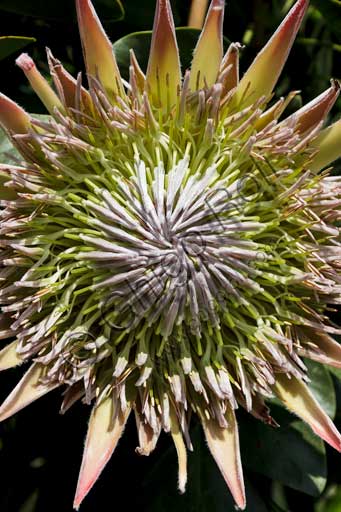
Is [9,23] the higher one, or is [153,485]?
[9,23]

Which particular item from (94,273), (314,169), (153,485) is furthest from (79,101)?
(153,485)

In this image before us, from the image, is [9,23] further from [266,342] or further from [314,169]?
[266,342]

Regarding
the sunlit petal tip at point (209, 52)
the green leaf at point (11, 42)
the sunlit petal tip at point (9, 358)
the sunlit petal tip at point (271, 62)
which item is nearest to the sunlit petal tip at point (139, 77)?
the sunlit petal tip at point (209, 52)

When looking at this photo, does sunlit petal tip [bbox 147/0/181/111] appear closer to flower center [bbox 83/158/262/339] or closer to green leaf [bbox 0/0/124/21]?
flower center [bbox 83/158/262/339]

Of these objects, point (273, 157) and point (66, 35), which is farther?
point (66, 35)

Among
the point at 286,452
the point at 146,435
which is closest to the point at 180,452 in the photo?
the point at 146,435

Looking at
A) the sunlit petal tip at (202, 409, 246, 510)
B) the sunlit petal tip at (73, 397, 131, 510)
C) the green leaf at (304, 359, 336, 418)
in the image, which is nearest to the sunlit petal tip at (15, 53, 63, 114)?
the sunlit petal tip at (73, 397, 131, 510)
